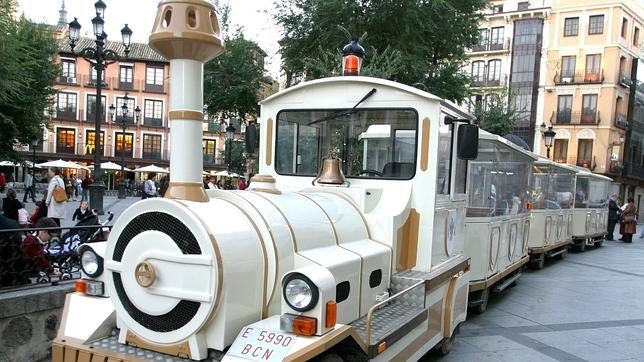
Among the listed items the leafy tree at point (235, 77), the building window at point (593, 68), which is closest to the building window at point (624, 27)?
the building window at point (593, 68)

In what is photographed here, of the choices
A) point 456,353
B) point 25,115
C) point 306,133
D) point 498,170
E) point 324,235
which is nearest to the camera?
point 324,235

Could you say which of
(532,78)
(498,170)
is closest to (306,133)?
(498,170)

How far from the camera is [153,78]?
50.6 m

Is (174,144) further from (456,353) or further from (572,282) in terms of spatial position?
(572,282)

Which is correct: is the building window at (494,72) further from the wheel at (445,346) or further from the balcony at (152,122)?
the wheel at (445,346)

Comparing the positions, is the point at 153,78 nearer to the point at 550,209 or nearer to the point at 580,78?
the point at 580,78

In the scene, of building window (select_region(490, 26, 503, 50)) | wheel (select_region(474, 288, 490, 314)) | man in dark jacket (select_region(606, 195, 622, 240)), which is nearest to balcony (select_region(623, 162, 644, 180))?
building window (select_region(490, 26, 503, 50))

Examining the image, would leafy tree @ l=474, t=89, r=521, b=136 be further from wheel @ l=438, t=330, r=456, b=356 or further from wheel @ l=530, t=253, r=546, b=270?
wheel @ l=438, t=330, r=456, b=356

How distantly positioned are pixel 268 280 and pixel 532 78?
4145cm

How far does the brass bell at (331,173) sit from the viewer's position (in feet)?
15.4

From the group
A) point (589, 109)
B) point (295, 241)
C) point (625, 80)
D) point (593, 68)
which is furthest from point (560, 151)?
point (295, 241)

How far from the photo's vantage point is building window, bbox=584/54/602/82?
38344 mm

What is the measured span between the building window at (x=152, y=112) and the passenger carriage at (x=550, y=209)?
43298mm

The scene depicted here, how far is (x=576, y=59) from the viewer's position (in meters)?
39.0
